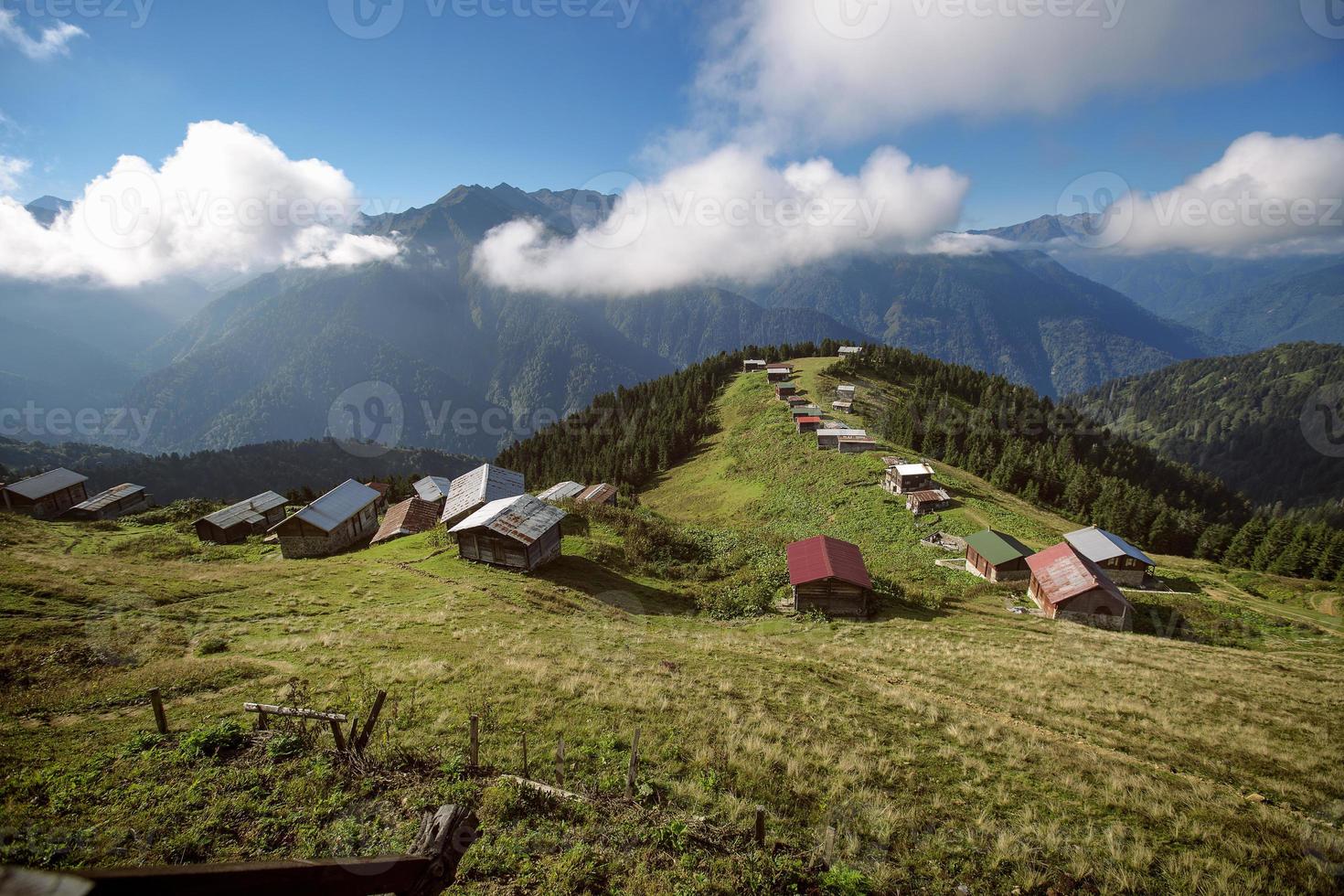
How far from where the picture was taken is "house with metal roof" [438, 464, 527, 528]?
4941 centimetres

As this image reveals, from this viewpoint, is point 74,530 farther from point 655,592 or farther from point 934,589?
point 934,589

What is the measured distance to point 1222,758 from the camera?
55.2 feet

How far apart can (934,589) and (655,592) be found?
2280 cm

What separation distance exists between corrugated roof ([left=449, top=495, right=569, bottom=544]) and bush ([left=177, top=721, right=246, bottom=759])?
24.0 m

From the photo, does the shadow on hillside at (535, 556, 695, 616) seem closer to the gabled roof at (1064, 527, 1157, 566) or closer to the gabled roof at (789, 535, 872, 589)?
the gabled roof at (789, 535, 872, 589)

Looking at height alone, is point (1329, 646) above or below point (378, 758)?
below

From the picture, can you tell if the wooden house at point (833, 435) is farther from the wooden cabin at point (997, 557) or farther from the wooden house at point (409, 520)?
the wooden house at point (409, 520)

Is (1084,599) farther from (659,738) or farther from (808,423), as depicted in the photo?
(808,423)

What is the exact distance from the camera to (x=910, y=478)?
62812 mm

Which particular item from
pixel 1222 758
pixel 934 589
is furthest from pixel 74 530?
pixel 1222 758

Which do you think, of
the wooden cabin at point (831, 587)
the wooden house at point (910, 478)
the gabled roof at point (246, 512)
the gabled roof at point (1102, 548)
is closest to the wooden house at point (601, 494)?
the gabled roof at point (246, 512)

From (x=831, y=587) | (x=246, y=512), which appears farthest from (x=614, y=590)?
(x=246, y=512)

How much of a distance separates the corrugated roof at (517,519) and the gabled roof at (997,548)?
3673cm

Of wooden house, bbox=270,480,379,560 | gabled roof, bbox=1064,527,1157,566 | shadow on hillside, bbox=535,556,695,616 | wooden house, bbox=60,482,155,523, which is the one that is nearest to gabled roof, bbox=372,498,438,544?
wooden house, bbox=270,480,379,560
